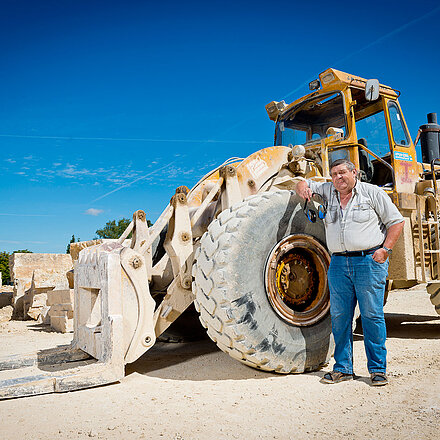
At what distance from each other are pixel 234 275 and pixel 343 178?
3.85 feet

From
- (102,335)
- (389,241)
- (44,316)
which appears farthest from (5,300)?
(389,241)

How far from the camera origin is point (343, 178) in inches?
146

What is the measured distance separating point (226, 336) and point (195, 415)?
79 cm

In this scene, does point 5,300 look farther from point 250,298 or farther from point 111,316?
point 250,298

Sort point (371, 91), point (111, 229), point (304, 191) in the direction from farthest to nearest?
point (111, 229) < point (371, 91) < point (304, 191)

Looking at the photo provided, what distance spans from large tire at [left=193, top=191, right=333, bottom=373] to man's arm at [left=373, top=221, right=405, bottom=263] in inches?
31.8

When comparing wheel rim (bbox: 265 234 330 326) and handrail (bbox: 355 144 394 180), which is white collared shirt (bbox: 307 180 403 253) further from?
handrail (bbox: 355 144 394 180)

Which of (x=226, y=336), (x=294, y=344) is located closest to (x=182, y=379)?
(x=226, y=336)

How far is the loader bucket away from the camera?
3.45m

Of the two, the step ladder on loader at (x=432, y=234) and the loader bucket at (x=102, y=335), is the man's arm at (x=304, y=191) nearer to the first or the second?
the loader bucket at (x=102, y=335)

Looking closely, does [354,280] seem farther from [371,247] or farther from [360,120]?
[360,120]

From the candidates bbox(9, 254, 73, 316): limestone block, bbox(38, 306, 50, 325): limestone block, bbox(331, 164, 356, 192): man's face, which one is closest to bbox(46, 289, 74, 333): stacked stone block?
bbox(38, 306, 50, 325): limestone block

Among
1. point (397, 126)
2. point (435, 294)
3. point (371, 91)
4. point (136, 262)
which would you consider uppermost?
point (371, 91)

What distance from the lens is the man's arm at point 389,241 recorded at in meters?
3.55
